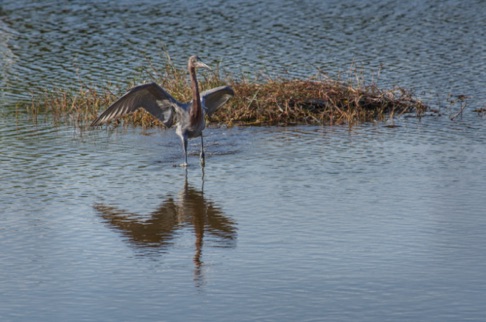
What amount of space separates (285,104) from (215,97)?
6.96 feet

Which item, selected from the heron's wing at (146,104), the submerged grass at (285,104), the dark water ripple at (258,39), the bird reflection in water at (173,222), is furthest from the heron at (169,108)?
the dark water ripple at (258,39)

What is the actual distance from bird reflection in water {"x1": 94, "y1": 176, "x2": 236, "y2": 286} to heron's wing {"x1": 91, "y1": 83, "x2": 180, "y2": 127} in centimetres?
265

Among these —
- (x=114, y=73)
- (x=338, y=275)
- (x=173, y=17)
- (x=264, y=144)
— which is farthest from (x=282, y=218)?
(x=173, y=17)

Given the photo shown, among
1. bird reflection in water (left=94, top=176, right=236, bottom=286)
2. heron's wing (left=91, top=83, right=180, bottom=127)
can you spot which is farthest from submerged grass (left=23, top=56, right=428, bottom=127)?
bird reflection in water (left=94, top=176, right=236, bottom=286)

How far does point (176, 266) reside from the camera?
927cm

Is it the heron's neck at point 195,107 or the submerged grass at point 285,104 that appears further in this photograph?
the submerged grass at point 285,104

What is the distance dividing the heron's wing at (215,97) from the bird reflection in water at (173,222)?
3.33 meters

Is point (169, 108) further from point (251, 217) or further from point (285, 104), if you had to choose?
point (251, 217)

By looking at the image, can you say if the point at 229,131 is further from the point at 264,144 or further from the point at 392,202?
the point at 392,202

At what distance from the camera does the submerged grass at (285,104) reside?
17500mm

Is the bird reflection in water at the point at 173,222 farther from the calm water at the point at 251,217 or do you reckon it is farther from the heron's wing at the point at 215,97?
the heron's wing at the point at 215,97

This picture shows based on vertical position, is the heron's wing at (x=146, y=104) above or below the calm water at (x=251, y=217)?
above

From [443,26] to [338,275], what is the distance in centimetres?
2223

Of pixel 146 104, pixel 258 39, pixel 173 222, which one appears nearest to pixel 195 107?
pixel 146 104
